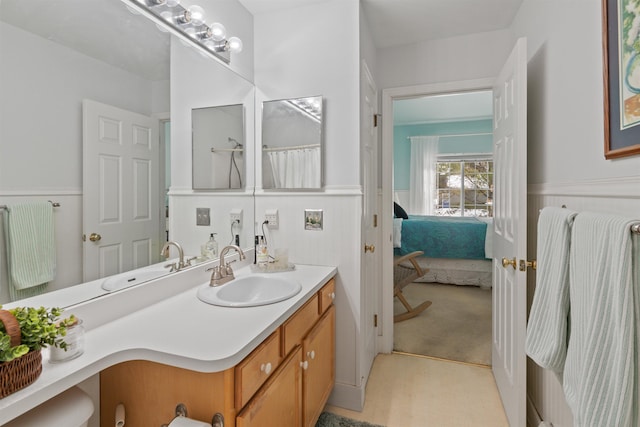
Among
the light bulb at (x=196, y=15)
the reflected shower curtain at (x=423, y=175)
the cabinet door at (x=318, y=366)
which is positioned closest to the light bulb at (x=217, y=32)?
the light bulb at (x=196, y=15)

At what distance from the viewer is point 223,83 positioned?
1.86 meters

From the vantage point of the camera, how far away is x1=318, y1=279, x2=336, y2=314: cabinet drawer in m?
1.67

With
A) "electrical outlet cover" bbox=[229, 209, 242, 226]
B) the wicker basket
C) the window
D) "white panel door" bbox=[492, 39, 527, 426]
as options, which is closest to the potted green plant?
the wicker basket

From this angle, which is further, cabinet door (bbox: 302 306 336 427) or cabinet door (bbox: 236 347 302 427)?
cabinet door (bbox: 302 306 336 427)

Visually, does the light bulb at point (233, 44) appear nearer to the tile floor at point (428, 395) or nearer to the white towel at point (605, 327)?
the white towel at point (605, 327)

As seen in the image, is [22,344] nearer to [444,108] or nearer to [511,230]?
[511,230]

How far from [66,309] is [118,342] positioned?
8.1 inches

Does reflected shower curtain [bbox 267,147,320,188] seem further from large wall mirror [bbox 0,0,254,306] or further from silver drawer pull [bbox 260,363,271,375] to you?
silver drawer pull [bbox 260,363,271,375]

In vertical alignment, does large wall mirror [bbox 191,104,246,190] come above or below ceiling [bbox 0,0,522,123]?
below

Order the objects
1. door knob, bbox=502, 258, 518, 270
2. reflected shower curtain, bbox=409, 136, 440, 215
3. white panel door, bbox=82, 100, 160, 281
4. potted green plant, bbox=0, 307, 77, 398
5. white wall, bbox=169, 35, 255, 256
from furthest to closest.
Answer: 1. reflected shower curtain, bbox=409, 136, 440, 215
2. door knob, bbox=502, 258, 518, 270
3. white wall, bbox=169, 35, 255, 256
4. white panel door, bbox=82, 100, 160, 281
5. potted green plant, bbox=0, 307, 77, 398

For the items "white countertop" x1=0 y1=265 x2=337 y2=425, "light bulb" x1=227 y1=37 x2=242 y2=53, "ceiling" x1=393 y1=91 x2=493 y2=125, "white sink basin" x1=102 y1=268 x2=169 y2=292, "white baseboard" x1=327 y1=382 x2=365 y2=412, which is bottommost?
"white baseboard" x1=327 y1=382 x2=365 y2=412

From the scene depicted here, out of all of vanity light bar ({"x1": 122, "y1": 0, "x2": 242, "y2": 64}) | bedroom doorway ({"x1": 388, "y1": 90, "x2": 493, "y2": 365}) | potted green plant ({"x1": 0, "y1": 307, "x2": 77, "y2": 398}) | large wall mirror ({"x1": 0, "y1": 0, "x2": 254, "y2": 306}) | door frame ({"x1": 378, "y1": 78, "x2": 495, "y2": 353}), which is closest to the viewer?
potted green plant ({"x1": 0, "y1": 307, "x2": 77, "y2": 398})

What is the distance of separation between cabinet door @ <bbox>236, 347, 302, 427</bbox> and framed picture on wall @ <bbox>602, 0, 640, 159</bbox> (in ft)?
4.40

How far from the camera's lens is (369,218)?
2.22 m
